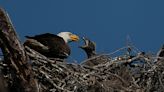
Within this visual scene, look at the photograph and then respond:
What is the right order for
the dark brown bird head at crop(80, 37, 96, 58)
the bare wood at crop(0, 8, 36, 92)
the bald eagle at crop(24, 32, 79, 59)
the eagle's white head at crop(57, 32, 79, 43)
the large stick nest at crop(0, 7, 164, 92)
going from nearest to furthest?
the bare wood at crop(0, 8, 36, 92)
the large stick nest at crop(0, 7, 164, 92)
the bald eagle at crop(24, 32, 79, 59)
the eagle's white head at crop(57, 32, 79, 43)
the dark brown bird head at crop(80, 37, 96, 58)

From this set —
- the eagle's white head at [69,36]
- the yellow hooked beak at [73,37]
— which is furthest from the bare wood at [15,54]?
the yellow hooked beak at [73,37]

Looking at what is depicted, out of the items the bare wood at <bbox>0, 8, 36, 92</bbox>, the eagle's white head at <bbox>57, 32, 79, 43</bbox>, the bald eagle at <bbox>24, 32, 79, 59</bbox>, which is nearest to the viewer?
the bare wood at <bbox>0, 8, 36, 92</bbox>

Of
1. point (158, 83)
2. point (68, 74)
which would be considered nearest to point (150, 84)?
point (158, 83)

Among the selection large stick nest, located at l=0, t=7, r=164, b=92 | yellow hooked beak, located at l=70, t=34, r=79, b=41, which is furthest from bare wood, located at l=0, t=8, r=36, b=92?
yellow hooked beak, located at l=70, t=34, r=79, b=41

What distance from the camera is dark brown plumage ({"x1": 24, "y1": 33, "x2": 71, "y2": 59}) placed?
6.45m

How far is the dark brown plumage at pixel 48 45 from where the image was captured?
6.45m

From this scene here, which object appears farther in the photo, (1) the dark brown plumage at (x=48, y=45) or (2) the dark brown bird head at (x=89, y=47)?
(2) the dark brown bird head at (x=89, y=47)

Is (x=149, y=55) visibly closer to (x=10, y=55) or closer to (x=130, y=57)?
(x=130, y=57)

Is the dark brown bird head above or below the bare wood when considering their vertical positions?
above

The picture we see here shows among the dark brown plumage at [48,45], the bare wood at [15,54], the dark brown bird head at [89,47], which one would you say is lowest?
the bare wood at [15,54]

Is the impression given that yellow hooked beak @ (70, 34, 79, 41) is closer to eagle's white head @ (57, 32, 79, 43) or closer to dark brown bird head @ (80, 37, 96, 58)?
eagle's white head @ (57, 32, 79, 43)

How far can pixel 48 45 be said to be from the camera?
21.6 ft

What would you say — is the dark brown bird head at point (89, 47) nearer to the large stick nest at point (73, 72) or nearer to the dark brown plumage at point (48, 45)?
the large stick nest at point (73, 72)

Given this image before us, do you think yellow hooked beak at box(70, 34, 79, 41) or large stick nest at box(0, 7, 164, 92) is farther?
yellow hooked beak at box(70, 34, 79, 41)
